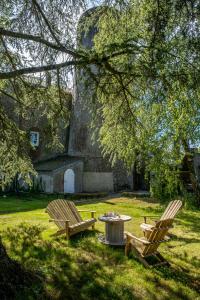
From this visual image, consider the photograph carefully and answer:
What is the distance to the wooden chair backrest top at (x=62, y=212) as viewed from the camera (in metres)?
9.20

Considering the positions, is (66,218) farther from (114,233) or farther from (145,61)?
(145,61)

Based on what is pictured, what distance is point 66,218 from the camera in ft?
31.6

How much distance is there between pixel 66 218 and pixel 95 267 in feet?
9.96

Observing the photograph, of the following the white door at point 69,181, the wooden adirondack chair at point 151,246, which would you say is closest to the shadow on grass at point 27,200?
the white door at point 69,181

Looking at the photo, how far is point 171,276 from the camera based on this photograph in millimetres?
6500

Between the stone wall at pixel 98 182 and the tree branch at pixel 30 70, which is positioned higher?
the tree branch at pixel 30 70

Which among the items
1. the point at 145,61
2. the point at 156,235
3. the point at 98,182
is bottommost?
the point at 156,235

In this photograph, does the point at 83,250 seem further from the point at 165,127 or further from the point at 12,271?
the point at 165,127

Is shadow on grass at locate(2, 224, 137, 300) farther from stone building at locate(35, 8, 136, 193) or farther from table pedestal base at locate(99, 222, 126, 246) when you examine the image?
stone building at locate(35, 8, 136, 193)

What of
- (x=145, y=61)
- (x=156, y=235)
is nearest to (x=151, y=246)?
(x=156, y=235)

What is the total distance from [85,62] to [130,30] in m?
1.43

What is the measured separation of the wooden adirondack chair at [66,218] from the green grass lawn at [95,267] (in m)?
0.24

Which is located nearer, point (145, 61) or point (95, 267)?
point (145, 61)

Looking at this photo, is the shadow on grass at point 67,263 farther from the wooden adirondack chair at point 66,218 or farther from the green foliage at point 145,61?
the green foliage at point 145,61
